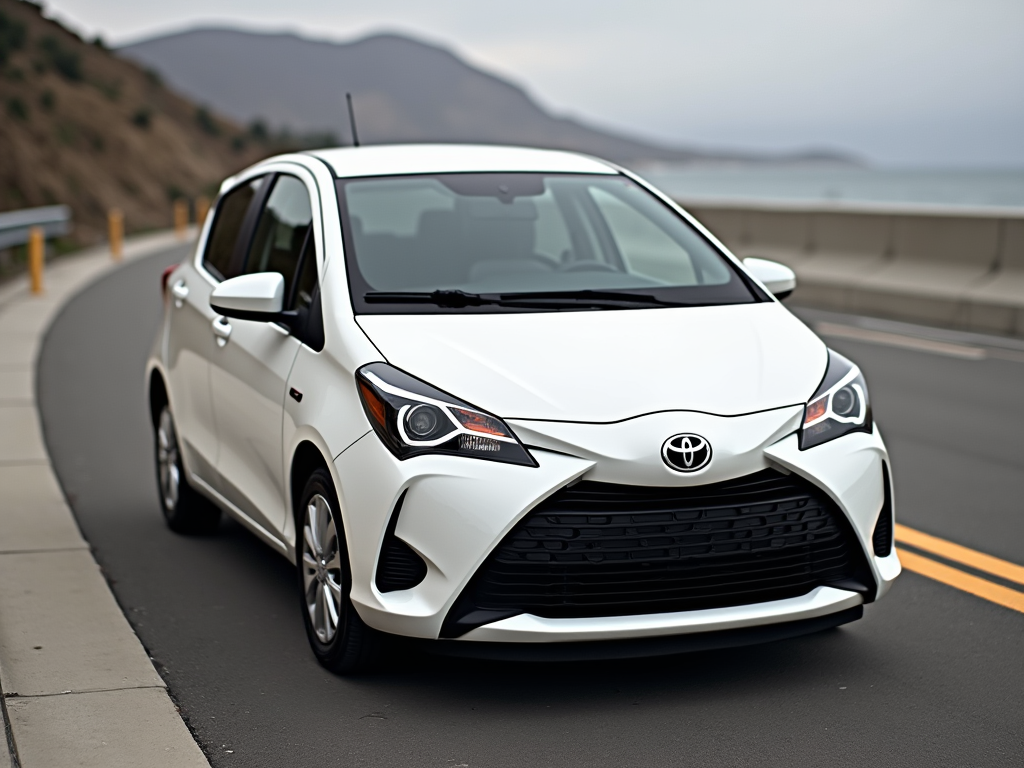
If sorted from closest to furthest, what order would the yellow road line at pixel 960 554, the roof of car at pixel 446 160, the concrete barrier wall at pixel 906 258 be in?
1. the roof of car at pixel 446 160
2. the yellow road line at pixel 960 554
3. the concrete barrier wall at pixel 906 258

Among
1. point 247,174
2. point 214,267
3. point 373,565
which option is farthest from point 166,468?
point 373,565

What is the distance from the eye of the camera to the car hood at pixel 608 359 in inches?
166

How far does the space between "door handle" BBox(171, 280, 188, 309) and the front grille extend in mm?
2891

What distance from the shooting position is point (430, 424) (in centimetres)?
421

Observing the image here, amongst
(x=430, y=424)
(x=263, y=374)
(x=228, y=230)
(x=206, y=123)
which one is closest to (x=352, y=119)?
(x=228, y=230)

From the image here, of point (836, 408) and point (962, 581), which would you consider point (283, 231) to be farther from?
point (962, 581)

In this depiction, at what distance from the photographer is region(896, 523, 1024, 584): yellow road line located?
19.4 feet

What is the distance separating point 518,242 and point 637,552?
1.91 metres

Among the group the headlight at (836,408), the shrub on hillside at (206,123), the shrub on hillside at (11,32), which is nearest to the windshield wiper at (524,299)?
the headlight at (836,408)

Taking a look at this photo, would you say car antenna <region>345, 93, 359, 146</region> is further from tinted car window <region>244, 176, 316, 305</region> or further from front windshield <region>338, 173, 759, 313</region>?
front windshield <region>338, 173, 759, 313</region>

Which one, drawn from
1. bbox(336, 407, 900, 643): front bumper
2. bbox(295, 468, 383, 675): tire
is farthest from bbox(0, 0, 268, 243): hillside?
bbox(336, 407, 900, 643): front bumper

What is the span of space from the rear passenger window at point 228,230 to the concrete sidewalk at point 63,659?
4.46ft

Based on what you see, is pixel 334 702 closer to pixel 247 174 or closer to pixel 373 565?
pixel 373 565

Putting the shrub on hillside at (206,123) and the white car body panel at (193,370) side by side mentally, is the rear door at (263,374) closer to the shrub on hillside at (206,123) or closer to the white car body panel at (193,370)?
the white car body panel at (193,370)
